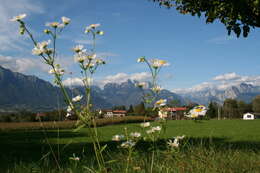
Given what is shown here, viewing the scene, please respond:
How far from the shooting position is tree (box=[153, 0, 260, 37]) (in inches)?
227

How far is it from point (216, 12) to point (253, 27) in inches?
35.3

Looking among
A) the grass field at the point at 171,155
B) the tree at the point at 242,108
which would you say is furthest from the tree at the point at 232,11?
the tree at the point at 242,108

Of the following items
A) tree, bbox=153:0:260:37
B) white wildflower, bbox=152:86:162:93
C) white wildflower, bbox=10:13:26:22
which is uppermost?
tree, bbox=153:0:260:37

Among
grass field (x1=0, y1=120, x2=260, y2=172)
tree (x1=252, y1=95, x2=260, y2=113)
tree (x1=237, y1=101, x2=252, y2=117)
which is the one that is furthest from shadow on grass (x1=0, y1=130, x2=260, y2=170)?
tree (x1=252, y1=95, x2=260, y2=113)

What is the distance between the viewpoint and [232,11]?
5.96 m

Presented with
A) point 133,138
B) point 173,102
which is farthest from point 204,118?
point 133,138

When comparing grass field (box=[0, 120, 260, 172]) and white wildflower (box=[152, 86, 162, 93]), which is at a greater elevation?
white wildflower (box=[152, 86, 162, 93])

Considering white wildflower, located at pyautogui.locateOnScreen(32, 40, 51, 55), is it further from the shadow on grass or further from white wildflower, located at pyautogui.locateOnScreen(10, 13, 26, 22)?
the shadow on grass

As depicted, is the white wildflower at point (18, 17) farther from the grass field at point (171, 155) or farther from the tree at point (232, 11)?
the tree at point (232, 11)

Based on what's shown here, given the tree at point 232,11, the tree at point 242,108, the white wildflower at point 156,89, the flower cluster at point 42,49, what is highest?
the tree at point 232,11

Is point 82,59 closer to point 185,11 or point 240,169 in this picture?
point 240,169

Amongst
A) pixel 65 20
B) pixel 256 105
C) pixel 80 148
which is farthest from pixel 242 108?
pixel 65 20

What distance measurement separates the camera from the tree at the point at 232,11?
5.77 metres

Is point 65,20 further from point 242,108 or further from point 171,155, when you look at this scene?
point 242,108
